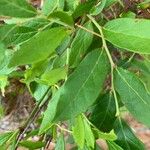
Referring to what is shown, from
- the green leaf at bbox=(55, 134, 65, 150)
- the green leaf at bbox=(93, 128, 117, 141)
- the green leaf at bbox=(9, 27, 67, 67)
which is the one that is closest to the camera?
the green leaf at bbox=(9, 27, 67, 67)

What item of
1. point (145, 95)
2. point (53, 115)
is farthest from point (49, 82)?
point (145, 95)

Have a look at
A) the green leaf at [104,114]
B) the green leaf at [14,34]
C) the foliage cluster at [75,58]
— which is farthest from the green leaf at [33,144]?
the green leaf at [14,34]

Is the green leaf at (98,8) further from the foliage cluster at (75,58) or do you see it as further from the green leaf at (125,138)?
the green leaf at (125,138)

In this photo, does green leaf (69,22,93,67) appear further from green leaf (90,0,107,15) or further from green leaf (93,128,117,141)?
green leaf (93,128,117,141)

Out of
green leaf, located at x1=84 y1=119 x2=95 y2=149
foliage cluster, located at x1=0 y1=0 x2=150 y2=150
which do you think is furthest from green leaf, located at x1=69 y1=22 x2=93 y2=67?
green leaf, located at x1=84 y1=119 x2=95 y2=149

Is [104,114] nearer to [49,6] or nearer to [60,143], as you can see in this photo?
[60,143]

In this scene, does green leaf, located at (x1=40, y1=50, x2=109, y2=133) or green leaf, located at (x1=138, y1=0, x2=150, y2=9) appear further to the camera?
green leaf, located at (x1=138, y1=0, x2=150, y2=9)

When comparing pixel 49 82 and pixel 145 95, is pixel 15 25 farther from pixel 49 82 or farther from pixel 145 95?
pixel 145 95

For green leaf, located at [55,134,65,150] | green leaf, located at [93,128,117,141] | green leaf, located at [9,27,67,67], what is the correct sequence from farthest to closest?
green leaf, located at [55,134,65,150] < green leaf, located at [93,128,117,141] < green leaf, located at [9,27,67,67]
